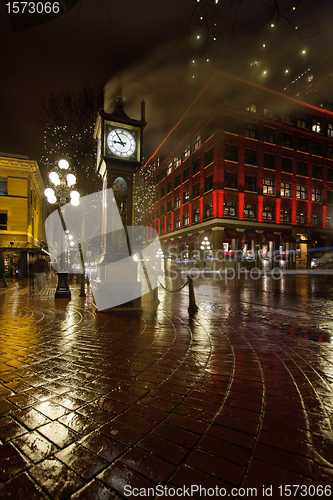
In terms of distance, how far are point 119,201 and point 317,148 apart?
1613 inches

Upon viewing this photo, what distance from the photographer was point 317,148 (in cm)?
3638

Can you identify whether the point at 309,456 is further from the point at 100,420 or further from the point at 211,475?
the point at 100,420

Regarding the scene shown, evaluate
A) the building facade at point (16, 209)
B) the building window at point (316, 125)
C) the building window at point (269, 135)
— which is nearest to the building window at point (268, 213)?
the building window at point (269, 135)

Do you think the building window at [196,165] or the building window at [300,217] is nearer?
the building window at [300,217]

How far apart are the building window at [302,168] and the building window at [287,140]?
2.89 meters

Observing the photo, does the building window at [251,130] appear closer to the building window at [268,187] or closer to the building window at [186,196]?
the building window at [268,187]

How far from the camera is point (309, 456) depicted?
1.50 m

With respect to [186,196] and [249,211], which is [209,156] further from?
[249,211]

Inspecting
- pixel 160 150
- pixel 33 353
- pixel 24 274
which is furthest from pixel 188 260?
pixel 33 353

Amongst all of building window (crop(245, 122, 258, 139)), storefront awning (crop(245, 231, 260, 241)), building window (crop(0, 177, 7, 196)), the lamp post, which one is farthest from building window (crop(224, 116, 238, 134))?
building window (crop(0, 177, 7, 196))

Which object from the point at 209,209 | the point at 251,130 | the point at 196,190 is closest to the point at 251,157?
the point at 251,130

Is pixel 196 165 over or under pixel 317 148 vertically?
under

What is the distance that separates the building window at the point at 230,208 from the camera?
98.5ft

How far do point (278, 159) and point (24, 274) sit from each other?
35627 millimetres
